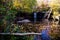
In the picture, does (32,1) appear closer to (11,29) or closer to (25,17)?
(25,17)

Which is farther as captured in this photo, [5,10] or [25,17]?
[25,17]

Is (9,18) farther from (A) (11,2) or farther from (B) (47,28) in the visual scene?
(B) (47,28)

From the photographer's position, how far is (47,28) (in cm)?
393

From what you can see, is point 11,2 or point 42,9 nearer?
point 11,2

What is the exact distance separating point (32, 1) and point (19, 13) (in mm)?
364

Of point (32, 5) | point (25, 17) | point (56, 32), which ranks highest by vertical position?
point (32, 5)

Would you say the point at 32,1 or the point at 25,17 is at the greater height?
the point at 32,1

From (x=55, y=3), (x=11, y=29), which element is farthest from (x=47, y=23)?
(x=11, y=29)

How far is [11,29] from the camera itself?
3.66m

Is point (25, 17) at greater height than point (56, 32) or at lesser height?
greater

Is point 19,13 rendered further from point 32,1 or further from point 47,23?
point 47,23

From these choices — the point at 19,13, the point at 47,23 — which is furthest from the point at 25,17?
the point at 47,23

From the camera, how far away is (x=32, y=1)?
3.90 meters

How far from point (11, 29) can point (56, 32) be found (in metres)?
0.90
